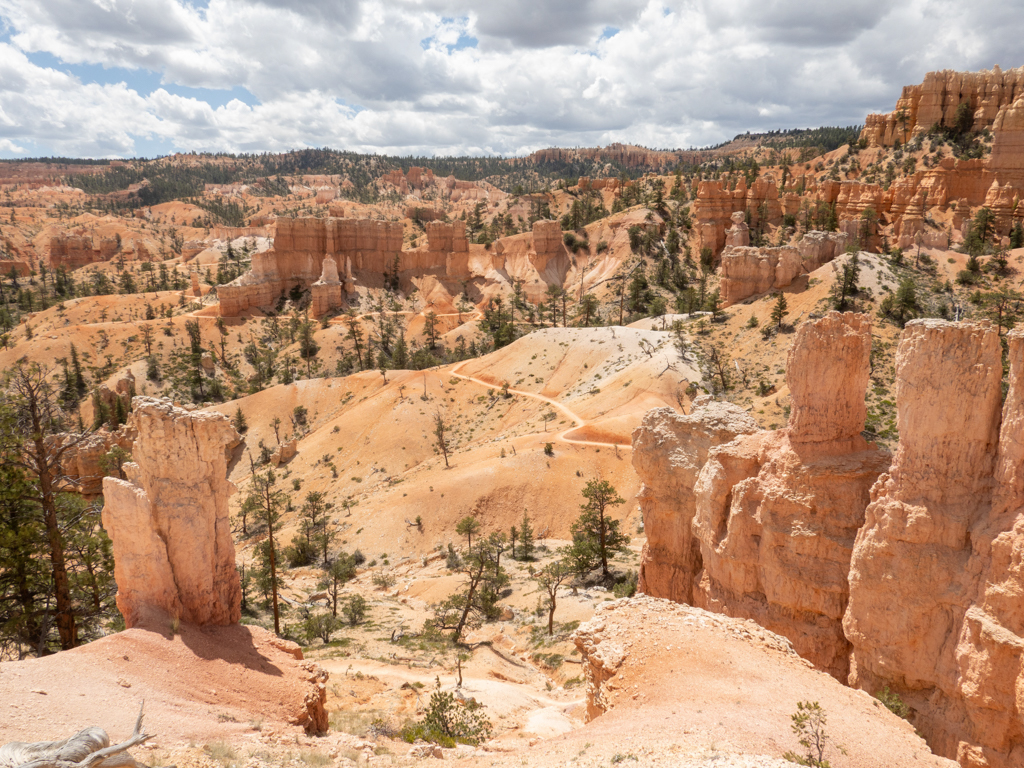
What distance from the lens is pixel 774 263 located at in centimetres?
6003

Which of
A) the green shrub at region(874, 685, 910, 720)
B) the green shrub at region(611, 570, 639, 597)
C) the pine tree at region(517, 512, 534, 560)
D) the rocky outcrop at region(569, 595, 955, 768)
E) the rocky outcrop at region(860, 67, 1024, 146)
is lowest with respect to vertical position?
the pine tree at region(517, 512, 534, 560)

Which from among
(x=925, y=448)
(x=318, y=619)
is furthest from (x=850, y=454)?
(x=318, y=619)

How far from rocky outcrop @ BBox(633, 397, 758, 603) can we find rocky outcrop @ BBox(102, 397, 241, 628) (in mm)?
14129

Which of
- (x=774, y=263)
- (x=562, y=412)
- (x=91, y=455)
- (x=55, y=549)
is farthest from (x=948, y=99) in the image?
(x=91, y=455)

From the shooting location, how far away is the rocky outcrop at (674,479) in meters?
21.5

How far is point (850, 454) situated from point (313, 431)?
185ft

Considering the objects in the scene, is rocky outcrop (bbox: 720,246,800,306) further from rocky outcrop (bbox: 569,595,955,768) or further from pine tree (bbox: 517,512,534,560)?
rocky outcrop (bbox: 569,595,955,768)

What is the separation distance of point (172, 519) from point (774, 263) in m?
58.6

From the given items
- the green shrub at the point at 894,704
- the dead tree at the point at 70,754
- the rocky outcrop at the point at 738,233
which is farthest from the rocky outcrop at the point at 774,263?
the dead tree at the point at 70,754

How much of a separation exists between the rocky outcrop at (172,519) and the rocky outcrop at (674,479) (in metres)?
14.1

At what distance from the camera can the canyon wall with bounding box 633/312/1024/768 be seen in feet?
37.5

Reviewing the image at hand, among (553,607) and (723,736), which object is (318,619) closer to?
(553,607)

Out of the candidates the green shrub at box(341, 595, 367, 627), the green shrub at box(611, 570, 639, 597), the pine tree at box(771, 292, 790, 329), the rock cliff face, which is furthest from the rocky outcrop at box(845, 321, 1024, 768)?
the rock cliff face

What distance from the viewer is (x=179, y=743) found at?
10531mm
